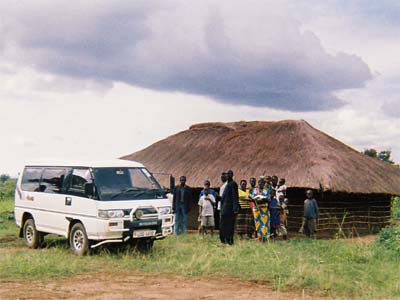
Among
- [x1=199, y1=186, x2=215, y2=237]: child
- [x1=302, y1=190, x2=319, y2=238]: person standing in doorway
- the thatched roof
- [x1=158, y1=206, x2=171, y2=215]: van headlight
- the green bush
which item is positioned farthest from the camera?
the thatched roof

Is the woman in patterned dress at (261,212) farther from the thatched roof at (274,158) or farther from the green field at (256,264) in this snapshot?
the thatched roof at (274,158)

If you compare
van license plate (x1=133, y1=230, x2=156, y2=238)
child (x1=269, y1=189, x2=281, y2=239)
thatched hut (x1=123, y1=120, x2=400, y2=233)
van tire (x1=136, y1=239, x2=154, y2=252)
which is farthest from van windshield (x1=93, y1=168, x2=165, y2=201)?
thatched hut (x1=123, y1=120, x2=400, y2=233)

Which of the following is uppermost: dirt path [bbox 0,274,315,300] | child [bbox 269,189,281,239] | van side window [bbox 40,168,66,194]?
van side window [bbox 40,168,66,194]

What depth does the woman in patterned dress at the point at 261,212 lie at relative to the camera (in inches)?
496

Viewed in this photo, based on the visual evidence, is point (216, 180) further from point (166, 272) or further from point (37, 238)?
point (166, 272)

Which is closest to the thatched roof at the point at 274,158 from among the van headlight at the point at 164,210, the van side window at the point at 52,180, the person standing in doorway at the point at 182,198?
the person standing in doorway at the point at 182,198

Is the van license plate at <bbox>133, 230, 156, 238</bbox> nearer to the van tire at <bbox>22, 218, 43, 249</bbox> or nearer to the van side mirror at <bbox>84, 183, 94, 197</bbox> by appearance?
the van side mirror at <bbox>84, 183, 94, 197</bbox>

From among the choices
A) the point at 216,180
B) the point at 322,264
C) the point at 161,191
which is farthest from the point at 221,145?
the point at 322,264

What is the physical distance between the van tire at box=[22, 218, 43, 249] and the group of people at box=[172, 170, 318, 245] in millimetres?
3710

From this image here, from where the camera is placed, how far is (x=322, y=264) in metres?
9.45

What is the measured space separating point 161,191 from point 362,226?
30.5 ft

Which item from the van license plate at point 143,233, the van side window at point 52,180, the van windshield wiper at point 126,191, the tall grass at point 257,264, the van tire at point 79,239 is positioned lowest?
the tall grass at point 257,264

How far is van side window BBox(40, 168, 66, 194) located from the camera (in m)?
11.5

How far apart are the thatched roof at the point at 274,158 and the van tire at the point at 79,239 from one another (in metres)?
6.97
